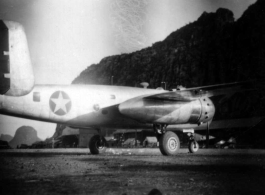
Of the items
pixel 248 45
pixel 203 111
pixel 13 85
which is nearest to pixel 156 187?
pixel 13 85

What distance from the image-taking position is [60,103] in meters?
12.4

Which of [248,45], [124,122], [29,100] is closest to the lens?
[29,100]

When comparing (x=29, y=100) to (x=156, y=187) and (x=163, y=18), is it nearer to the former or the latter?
(x=163, y=18)

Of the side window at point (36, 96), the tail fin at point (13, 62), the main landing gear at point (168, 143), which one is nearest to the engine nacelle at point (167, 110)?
the main landing gear at point (168, 143)

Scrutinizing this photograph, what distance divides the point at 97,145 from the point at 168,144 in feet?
13.8

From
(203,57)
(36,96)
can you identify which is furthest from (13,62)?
(203,57)

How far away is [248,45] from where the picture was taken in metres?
75.1

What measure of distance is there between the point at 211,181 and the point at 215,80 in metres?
86.0

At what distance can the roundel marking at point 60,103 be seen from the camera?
1222 cm

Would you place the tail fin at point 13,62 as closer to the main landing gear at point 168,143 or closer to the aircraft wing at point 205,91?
the aircraft wing at point 205,91

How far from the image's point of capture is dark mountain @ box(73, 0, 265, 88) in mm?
73875

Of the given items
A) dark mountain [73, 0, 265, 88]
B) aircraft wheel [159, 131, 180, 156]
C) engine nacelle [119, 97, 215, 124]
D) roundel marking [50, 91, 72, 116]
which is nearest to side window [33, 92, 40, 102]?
roundel marking [50, 91, 72, 116]

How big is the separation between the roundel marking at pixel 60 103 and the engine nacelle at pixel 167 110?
2353 mm

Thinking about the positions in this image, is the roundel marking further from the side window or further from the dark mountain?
the dark mountain
